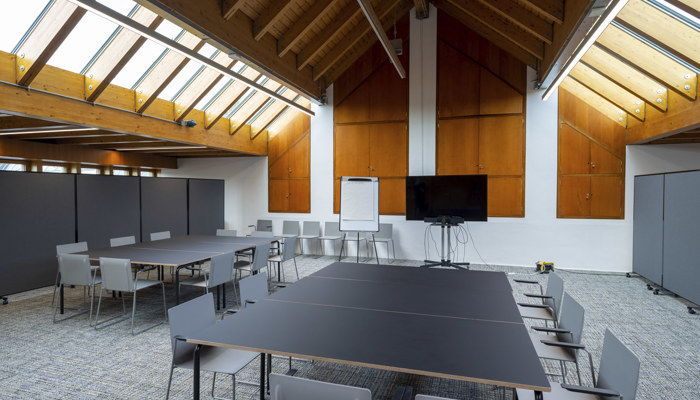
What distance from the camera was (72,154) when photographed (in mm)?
8305

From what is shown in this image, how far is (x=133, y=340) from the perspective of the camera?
404cm

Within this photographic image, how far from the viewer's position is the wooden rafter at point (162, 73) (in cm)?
588

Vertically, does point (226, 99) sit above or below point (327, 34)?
below

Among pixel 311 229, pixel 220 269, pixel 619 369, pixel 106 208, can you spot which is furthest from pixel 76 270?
pixel 311 229

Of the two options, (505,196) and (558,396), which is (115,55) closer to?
(558,396)

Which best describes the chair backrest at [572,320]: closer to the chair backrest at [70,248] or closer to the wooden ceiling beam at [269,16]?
the wooden ceiling beam at [269,16]

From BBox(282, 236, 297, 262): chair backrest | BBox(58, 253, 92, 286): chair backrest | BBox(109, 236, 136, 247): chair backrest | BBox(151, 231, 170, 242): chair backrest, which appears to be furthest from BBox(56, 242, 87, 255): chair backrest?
BBox(282, 236, 297, 262): chair backrest

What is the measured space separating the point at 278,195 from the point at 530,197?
6438 mm

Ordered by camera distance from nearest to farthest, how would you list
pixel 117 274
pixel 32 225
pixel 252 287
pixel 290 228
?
pixel 252 287, pixel 117 274, pixel 32 225, pixel 290 228

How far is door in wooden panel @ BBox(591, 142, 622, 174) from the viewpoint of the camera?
25.0 ft

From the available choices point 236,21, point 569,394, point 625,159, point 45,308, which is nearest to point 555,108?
point 625,159

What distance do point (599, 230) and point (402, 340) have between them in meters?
7.56

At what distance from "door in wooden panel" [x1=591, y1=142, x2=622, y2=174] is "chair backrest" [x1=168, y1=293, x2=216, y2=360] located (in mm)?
8152

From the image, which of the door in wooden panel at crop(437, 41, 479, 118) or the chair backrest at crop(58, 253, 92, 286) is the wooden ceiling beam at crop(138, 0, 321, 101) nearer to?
the chair backrest at crop(58, 253, 92, 286)
